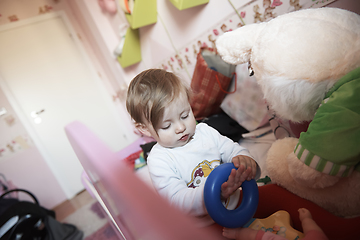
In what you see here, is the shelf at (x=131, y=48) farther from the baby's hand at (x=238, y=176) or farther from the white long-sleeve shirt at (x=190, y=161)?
the baby's hand at (x=238, y=176)

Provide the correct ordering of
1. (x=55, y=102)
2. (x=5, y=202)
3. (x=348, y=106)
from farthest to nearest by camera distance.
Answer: (x=55, y=102)
(x=5, y=202)
(x=348, y=106)

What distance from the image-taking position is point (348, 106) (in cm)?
45

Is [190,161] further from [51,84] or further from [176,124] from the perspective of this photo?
[51,84]

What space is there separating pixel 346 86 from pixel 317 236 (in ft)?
1.15

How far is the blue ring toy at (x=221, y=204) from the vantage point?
1.37 ft

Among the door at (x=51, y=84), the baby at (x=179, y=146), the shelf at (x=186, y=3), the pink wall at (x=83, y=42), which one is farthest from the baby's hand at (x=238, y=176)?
the door at (x=51, y=84)

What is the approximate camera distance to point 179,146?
595mm

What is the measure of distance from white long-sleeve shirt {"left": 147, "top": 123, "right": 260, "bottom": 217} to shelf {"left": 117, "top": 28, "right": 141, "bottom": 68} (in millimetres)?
1384

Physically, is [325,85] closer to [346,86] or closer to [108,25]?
[346,86]

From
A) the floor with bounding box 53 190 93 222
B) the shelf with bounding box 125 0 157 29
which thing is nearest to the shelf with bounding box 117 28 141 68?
the shelf with bounding box 125 0 157 29

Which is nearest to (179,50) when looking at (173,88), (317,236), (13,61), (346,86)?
(173,88)

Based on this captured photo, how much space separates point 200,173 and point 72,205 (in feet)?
6.44

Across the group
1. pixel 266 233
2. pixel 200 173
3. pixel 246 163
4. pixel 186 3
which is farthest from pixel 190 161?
pixel 186 3

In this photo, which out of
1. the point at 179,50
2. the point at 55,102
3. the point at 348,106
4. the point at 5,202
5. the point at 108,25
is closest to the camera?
the point at 348,106
